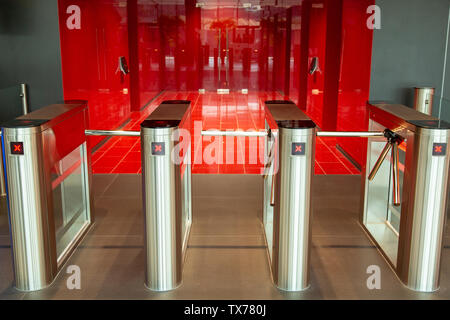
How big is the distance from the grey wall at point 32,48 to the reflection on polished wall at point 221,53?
0.10 m

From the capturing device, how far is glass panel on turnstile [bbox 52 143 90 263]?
8.28 feet

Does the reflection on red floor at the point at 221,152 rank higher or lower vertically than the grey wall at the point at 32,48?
lower

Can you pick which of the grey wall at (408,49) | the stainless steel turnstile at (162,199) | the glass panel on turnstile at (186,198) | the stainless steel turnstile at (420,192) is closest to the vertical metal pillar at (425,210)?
the stainless steel turnstile at (420,192)

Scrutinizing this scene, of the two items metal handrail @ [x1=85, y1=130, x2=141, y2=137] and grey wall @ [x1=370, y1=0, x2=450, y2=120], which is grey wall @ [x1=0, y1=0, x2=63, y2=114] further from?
grey wall @ [x1=370, y1=0, x2=450, y2=120]

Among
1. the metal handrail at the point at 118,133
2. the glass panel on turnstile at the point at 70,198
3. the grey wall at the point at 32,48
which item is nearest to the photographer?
the metal handrail at the point at 118,133

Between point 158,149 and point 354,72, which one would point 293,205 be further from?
point 354,72

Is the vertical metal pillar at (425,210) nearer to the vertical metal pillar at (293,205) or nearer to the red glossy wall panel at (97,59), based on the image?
the vertical metal pillar at (293,205)

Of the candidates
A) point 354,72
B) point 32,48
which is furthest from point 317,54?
point 32,48

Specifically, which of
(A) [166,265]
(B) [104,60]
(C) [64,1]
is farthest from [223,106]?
(A) [166,265]

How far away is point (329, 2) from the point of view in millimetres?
5723

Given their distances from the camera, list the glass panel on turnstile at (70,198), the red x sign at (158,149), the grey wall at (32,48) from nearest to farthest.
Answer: the red x sign at (158,149) → the glass panel on turnstile at (70,198) → the grey wall at (32,48)

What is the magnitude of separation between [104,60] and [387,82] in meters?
3.07

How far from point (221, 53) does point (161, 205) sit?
351 inches

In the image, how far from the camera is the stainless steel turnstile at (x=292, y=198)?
206 centimetres
